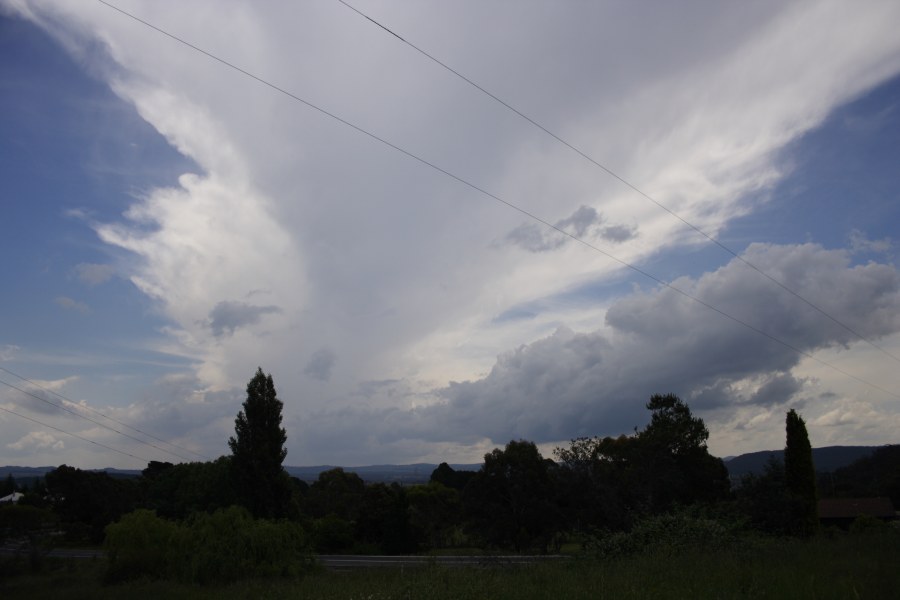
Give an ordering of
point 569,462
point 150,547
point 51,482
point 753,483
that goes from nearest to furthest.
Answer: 1. point 150,547
2. point 753,483
3. point 569,462
4. point 51,482

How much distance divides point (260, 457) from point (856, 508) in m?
49.6

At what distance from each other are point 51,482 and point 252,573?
43.4m

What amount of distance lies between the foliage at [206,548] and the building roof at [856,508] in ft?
153

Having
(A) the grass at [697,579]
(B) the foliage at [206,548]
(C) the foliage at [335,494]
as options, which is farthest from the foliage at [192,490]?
(A) the grass at [697,579]

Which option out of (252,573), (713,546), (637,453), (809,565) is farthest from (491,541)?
(809,565)

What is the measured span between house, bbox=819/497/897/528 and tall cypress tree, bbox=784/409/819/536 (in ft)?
89.3

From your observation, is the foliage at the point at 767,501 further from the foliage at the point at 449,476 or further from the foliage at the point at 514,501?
the foliage at the point at 449,476

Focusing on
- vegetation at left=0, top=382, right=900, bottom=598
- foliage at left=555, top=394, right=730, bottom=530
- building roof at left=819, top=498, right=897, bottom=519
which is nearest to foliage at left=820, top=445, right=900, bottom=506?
vegetation at left=0, top=382, right=900, bottom=598

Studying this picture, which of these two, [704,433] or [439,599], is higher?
[704,433]

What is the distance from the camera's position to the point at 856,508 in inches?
2032

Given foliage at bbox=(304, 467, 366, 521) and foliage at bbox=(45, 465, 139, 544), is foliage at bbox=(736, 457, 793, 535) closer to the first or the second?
foliage at bbox=(304, 467, 366, 521)

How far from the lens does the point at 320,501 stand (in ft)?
200

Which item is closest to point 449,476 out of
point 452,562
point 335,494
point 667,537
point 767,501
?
point 335,494

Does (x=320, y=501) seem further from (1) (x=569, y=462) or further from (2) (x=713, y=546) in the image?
(2) (x=713, y=546)
